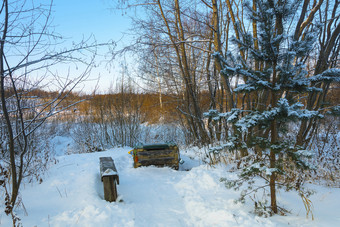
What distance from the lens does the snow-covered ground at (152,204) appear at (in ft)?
9.18

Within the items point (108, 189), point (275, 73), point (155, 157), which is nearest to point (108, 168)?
point (108, 189)

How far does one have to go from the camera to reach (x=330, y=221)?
2.46m

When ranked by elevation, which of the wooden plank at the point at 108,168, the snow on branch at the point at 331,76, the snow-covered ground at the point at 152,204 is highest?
the snow on branch at the point at 331,76

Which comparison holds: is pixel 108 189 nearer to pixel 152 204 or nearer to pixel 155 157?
pixel 152 204

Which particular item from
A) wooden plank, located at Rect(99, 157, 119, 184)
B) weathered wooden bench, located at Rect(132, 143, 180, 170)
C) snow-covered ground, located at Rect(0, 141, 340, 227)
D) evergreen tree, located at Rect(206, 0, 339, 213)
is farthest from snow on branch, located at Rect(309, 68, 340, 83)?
weathered wooden bench, located at Rect(132, 143, 180, 170)

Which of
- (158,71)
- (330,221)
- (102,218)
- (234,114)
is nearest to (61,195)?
(102,218)

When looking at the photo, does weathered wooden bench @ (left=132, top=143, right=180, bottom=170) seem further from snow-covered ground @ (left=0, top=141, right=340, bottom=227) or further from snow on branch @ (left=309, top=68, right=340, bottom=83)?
snow on branch @ (left=309, top=68, right=340, bottom=83)

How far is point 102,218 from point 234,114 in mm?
2285

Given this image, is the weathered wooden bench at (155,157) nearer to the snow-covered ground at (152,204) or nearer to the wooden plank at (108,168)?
the snow-covered ground at (152,204)

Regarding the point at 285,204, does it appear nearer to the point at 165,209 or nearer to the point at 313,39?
the point at 165,209

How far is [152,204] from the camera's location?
12.0 feet

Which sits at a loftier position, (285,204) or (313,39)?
(313,39)

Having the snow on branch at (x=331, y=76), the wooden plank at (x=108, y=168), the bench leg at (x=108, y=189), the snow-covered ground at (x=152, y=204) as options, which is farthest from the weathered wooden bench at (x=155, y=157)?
the snow on branch at (x=331, y=76)

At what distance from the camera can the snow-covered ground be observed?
9.18 feet
